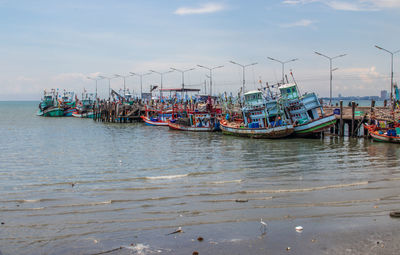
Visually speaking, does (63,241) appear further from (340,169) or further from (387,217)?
(340,169)

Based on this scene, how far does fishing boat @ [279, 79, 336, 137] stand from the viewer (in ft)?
156

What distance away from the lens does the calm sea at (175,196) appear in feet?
44.6

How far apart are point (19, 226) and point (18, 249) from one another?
2426 mm

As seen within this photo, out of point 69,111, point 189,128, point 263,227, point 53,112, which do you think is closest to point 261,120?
point 189,128

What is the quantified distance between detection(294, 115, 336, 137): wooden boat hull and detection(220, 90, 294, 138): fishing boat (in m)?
1.45

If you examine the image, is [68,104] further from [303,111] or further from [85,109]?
[303,111]

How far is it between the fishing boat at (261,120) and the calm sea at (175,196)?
42.2 feet

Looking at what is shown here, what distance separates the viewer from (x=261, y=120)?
52.4 m

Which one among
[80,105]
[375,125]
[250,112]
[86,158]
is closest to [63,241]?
[86,158]

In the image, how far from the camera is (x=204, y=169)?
27.3 meters

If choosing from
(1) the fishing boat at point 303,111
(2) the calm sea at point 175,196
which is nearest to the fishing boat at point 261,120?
(1) the fishing boat at point 303,111

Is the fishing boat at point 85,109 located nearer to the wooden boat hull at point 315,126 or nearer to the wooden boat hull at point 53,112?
the wooden boat hull at point 53,112

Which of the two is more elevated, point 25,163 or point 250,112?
point 250,112

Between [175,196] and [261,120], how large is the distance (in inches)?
1368
